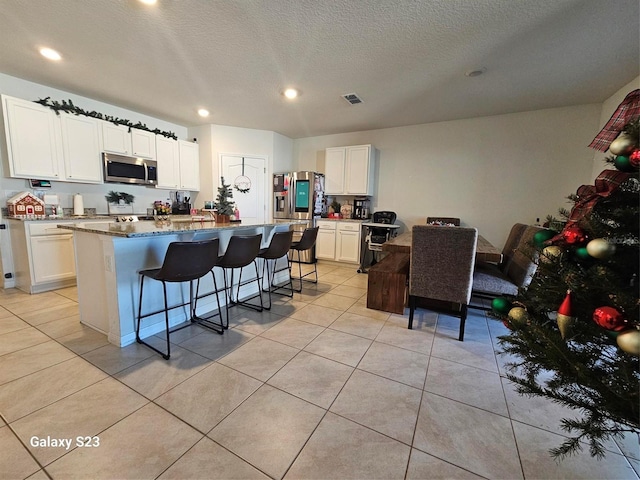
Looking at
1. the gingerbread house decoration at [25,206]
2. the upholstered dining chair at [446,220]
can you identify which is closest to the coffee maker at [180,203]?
the gingerbread house decoration at [25,206]

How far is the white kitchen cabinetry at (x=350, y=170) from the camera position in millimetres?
4855

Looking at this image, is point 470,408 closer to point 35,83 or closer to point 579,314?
point 579,314

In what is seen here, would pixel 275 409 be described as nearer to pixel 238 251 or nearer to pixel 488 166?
pixel 238 251

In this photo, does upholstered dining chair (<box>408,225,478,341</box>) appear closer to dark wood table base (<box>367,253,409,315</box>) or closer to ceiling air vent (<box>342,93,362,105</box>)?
dark wood table base (<box>367,253,409,315</box>)

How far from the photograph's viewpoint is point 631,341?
706 millimetres

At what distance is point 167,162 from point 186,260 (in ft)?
11.7

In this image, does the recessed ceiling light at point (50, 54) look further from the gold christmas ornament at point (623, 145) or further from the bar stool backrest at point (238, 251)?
the gold christmas ornament at point (623, 145)

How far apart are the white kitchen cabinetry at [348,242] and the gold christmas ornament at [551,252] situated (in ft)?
12.4

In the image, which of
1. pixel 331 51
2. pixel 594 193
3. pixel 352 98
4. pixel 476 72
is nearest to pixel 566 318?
pixel 594 193

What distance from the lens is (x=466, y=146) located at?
4367mm

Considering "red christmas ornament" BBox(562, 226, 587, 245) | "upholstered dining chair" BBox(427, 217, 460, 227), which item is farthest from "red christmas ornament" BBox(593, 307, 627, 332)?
"upholstered dining chair" BBox(427, 217, 460, 227)

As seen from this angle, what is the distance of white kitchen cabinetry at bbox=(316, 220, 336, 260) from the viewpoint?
16.6 feet

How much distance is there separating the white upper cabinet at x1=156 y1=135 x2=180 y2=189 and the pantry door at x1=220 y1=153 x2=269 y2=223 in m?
0.78

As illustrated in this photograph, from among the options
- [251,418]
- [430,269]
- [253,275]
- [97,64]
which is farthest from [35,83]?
[430,269]
